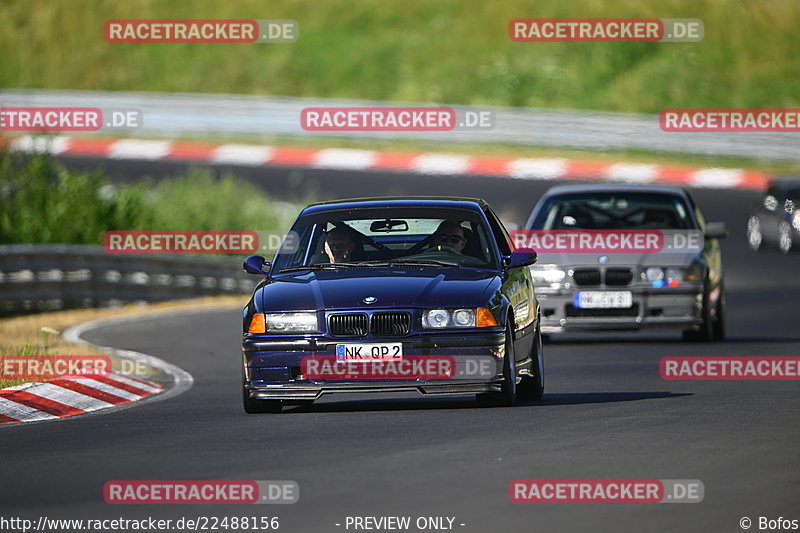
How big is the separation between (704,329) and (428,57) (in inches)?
1298

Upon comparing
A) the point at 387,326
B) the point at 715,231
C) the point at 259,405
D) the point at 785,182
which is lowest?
the point at 259,405

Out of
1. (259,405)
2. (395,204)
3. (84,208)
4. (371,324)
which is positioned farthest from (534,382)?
(84,208)

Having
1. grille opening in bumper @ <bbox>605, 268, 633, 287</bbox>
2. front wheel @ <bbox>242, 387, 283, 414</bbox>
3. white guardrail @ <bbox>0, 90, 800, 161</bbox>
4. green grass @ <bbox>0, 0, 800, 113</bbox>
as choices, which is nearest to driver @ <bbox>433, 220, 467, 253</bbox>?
front wheel @ <bbox>242, 387, 283, 414</bbox>

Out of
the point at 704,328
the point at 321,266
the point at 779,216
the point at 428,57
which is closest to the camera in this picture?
the point at 321,266

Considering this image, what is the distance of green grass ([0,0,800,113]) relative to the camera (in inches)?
1900

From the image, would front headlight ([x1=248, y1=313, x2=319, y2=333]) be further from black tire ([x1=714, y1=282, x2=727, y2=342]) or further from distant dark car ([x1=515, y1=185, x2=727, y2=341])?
black tire ([x1=714, y1=282, x2=727, y2=342])

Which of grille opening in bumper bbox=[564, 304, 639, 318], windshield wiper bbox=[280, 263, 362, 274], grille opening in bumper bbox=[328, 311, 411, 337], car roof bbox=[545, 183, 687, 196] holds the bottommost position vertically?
grille opening in bumper bbox=[564, 304, 639, 318]

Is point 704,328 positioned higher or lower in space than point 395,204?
lower

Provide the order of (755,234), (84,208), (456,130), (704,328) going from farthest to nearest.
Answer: (456,130) → (755,234) → (84,208) → (704,328)

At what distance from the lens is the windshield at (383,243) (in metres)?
13.0

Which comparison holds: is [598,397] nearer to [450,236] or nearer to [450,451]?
[450,236]

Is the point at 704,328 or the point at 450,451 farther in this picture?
the point at 704,328

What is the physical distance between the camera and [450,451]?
10.1 metres

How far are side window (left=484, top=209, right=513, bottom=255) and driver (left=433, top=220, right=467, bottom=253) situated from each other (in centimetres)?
31
